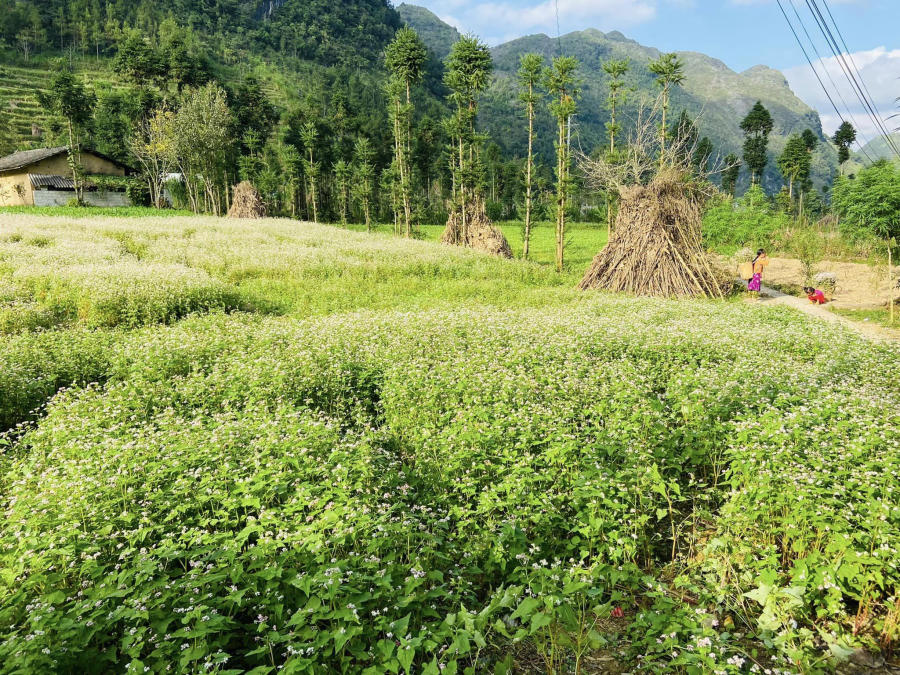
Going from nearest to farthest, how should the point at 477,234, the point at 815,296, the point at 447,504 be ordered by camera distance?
the point at 447,504, the point at 815,296, the point at 477,234

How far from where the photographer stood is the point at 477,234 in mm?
32031

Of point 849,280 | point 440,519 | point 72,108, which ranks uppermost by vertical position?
point 72,108

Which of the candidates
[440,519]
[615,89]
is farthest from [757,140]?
[440,519]

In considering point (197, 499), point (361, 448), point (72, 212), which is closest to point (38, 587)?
point (197, 499)

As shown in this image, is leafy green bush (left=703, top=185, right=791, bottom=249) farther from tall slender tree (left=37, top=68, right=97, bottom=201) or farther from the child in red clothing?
tall slender tree (left=37, top=68, right=97, bottom=201)

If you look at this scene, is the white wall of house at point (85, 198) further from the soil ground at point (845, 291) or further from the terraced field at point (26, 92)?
the soil ground at point (845, 291)

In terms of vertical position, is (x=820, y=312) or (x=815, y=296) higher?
(x=815, y=296)

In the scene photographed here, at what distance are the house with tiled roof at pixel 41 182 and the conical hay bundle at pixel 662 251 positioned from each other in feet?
194

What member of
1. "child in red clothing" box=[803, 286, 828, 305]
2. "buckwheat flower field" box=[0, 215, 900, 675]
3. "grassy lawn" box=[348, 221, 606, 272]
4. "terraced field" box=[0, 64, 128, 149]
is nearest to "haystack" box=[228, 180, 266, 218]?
"grassy lawn" box=[348, 221, 606, 272]

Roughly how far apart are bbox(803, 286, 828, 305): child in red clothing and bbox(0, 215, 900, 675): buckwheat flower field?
32.1ft

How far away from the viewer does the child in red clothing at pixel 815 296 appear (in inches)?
742

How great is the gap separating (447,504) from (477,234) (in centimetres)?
2829

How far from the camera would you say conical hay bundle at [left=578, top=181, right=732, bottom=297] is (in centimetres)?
1962

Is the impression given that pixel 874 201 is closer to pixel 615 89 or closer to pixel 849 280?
pixel 849 280
